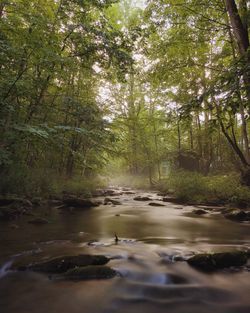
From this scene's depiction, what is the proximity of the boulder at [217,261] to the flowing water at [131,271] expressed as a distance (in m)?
0.15

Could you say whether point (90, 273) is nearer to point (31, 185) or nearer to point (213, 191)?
point (31, 185)

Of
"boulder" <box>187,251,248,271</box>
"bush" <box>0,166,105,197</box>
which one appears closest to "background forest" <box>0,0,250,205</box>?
"bush" <box>0,166,105,197</box>

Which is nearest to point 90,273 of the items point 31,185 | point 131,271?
point 131,271

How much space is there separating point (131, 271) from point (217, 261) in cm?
133

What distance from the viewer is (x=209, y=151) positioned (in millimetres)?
20031

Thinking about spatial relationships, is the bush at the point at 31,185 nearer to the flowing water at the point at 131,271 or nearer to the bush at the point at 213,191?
the flowing water at the point at 131,271

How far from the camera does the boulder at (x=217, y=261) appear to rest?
366 centimetres

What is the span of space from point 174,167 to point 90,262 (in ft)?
63.9

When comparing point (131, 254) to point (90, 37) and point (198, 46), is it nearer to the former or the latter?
point (90, 37)

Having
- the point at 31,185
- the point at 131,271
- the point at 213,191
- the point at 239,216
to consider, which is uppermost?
the point at 31,185

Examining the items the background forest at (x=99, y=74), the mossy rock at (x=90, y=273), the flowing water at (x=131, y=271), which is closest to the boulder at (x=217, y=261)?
the flowing water at (x=131, y=271)

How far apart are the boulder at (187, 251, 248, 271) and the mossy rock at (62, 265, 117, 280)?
1.29 meters

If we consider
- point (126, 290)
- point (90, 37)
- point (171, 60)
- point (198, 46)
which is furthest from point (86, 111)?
point (126, 290)

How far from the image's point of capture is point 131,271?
11.9 feet
